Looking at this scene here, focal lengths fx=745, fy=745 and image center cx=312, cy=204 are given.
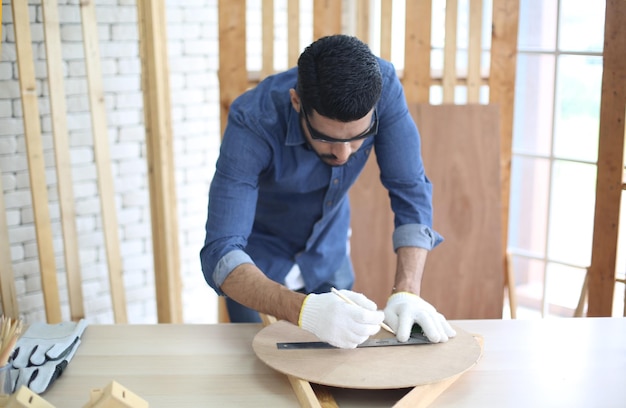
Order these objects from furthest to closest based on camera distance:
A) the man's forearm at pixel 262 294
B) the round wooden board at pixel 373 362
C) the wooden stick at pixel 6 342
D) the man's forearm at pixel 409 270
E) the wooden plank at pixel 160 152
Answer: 1. the wooden plank at pixel 160 152
2. the man's forearm at pixel 409 270
3. the man's forearm at pixel 262 294
4. the round wooden board at pixel 373 362
5. the wooden stick at pixel 6 342

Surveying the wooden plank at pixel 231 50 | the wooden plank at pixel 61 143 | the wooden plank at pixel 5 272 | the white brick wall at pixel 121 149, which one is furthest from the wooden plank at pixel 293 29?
the wooden plank at pixel 5 272

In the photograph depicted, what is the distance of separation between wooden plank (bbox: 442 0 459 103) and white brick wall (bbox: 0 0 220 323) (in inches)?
59.2

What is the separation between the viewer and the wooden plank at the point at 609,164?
2.59 metres

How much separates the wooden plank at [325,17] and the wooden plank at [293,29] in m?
0.07

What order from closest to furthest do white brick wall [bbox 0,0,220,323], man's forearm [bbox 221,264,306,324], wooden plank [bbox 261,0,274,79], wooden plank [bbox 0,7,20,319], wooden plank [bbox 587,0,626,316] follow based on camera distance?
man's forearm [bbox 221,264,306,324] → wooden plank [bbox 0,7,20,319] → wooden plank [bbox 587,0,626,316] → wooden plank [bbox 261,0,274,79] → white brick wall [bbox 0,0,220,323]

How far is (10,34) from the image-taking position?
3275 millimetres

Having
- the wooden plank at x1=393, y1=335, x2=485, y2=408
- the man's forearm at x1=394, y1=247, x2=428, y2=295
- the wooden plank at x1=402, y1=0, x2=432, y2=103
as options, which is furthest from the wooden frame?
the wooden plank at x1=393, y1=335, x2=485, y2=408

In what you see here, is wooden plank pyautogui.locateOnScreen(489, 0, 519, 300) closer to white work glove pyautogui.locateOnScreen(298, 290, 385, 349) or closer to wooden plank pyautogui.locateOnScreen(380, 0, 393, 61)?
wooden plank pyautogui.locateOnScreen(380, 0, 393, 61)

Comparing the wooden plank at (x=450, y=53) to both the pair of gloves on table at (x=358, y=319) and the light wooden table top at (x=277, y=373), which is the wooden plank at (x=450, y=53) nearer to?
the light wooden table top at (x=277, y=373)

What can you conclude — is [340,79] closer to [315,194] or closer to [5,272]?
[315,194]

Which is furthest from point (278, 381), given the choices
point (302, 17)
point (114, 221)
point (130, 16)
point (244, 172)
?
point (302, 17)

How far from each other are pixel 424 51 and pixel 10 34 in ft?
5.93

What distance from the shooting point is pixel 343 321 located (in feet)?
5.47

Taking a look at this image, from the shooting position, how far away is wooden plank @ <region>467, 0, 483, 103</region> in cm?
312
